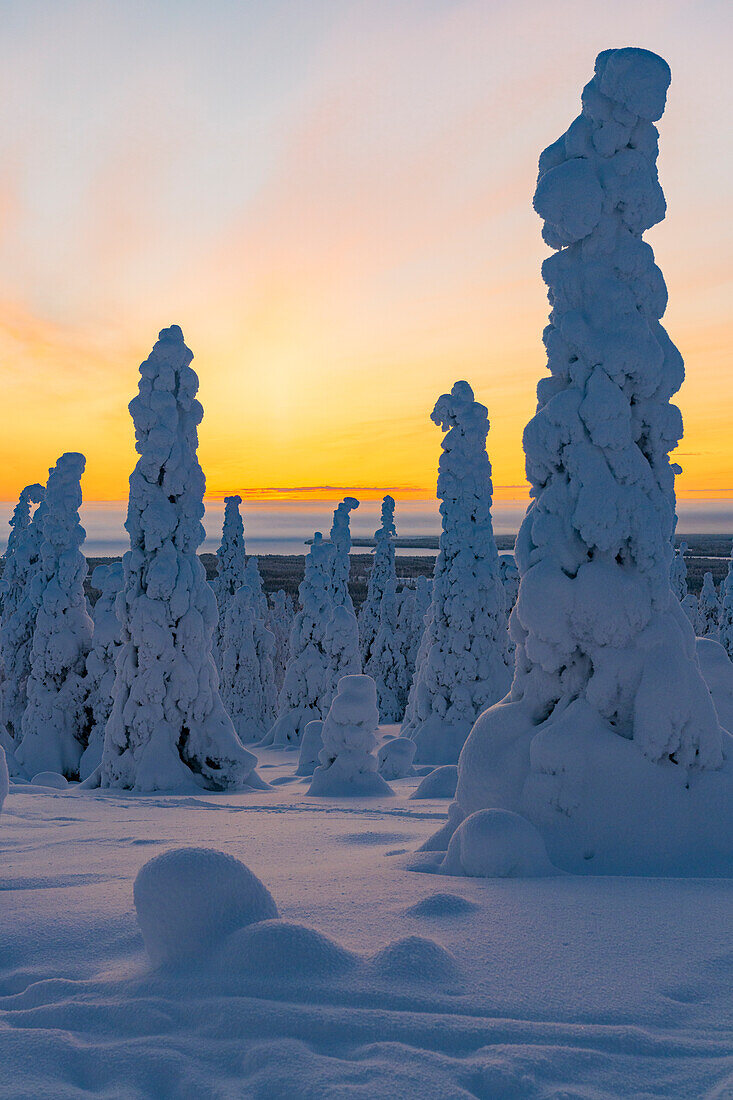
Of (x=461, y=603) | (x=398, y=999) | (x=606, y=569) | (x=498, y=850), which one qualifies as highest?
(x=606, y=569)

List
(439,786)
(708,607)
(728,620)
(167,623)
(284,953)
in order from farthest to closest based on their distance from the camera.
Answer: (708,607) < (728,620) < (167,623) < (439,786) < (284,953)

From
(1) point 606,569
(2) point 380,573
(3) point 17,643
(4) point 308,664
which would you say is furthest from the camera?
(2) point 380,573

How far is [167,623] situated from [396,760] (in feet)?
20.0

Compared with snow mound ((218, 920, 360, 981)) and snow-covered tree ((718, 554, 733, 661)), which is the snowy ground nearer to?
snow mound ((218, 920, 360, 981))

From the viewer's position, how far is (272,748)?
2789 cm

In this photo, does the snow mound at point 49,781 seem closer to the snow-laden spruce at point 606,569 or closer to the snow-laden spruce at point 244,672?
the snow-laden spruce at point 606,569

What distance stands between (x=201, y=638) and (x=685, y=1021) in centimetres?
1244

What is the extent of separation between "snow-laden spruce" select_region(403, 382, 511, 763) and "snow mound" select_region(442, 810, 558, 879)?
13.5 m

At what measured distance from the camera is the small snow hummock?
13289mm

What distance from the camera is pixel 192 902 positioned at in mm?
3406

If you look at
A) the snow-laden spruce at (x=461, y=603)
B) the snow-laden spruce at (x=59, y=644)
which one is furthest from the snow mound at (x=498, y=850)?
the snow-laden spruce at (x=59, y=644)

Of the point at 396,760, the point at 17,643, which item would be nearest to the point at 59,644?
the point at 17,643

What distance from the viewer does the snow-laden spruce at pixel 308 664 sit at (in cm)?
2761

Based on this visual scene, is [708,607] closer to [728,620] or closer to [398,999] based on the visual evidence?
[728,620]
